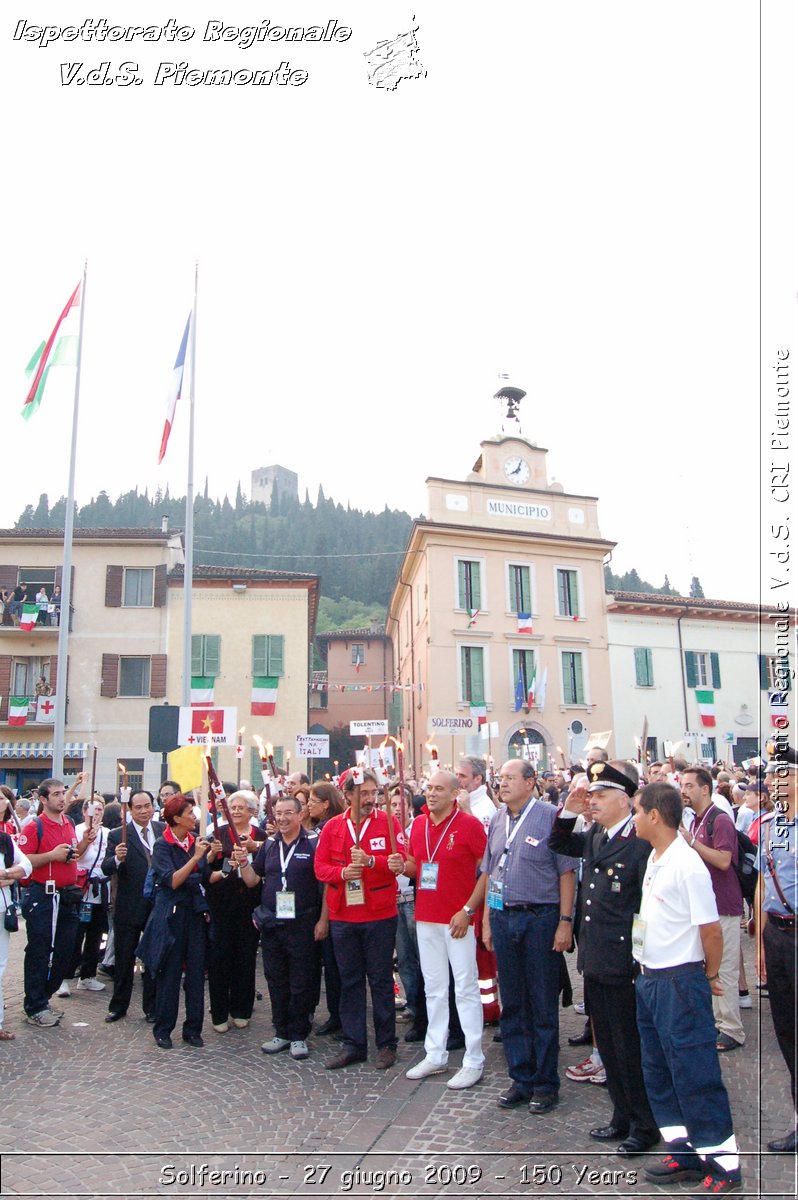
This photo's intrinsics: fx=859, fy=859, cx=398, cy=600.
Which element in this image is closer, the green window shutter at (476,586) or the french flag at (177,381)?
the french flag at (177,381)

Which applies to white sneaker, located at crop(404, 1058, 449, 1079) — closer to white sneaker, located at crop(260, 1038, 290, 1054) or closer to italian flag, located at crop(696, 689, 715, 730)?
white sneaker, located at crop(260, 1038, 290, 1054)

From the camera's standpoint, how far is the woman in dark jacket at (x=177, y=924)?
7.06 m

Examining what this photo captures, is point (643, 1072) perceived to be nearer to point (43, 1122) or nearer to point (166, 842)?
point (43, 1122)

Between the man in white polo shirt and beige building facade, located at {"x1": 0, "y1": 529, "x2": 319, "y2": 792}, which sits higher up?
beige building facade, located at {"x1": 0, "y1": 529, "x2": 319, "y2": 792}

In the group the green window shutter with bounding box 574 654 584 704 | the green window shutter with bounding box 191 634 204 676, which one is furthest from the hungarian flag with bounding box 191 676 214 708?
the green window shutter with bounding box 574 654 584 704

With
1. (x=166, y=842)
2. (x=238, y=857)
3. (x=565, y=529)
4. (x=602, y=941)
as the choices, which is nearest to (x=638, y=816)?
(x=602, y=941)

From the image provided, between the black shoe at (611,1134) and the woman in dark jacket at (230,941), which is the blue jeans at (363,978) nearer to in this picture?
the woman in dark jacket at (230,941)

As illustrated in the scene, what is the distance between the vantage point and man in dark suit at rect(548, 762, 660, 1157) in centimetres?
480

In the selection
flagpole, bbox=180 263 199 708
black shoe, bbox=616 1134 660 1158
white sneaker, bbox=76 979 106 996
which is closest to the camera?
black shoe, bbox=616 1134 660 1158

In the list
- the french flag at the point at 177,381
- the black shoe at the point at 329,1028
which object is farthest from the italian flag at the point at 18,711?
the black shoe at the point at 329,1028

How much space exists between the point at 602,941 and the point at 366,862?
202 cm

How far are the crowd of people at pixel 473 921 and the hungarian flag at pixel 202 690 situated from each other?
68.5ft

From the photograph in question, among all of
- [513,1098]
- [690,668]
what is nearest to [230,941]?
[513,1098]

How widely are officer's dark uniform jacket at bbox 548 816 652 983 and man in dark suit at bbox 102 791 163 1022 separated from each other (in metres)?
4.64
